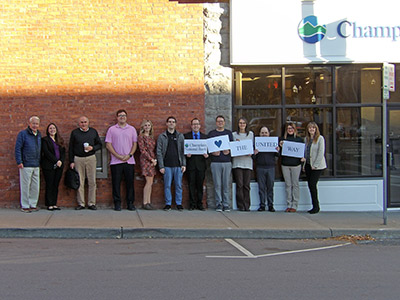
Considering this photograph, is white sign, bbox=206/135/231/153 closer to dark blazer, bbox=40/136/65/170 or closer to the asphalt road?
the asphalt road

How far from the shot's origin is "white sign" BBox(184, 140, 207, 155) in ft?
36.5

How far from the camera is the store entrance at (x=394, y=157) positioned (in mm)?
11898

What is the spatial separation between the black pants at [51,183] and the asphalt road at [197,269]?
232 centimetres

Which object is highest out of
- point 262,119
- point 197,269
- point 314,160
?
point 262,119

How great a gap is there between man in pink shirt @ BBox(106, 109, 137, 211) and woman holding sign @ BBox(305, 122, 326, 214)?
4009 millimetres

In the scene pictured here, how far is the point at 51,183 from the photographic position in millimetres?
10781

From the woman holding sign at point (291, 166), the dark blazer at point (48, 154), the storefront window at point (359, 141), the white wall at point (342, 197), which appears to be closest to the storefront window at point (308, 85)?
the storefront window at point (359, 141)

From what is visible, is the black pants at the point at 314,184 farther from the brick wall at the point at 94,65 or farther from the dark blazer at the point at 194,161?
the brick wall at the point at 94,65

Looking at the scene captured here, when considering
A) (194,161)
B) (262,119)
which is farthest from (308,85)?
(194,161)

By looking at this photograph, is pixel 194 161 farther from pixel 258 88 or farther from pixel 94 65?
pixel 94 65

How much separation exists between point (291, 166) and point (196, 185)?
2.21 m

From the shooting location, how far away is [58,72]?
11.1 meters

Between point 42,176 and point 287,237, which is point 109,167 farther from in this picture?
point 287,237

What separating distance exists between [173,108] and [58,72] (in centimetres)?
269
